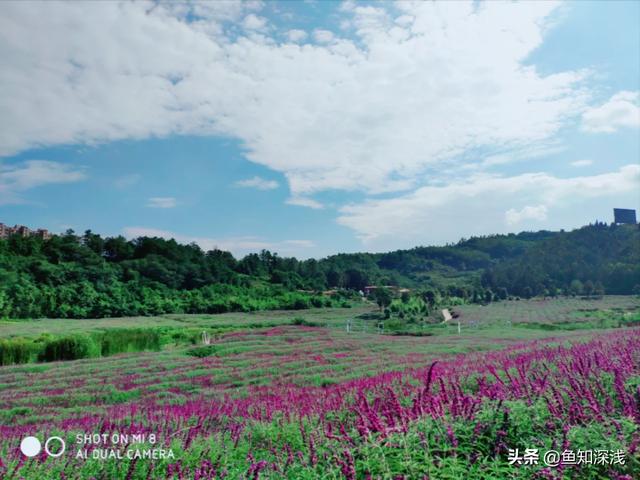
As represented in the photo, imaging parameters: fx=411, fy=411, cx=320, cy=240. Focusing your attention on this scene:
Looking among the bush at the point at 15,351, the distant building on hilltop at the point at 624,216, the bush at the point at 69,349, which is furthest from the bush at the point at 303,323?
the distant building on hilltop at the point at 624,216

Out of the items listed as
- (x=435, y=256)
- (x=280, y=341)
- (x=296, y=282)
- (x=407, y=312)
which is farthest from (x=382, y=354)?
(x=435, y=256)

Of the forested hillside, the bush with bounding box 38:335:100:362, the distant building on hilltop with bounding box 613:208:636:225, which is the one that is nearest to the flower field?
the bush with bounding box 38:335:100:362

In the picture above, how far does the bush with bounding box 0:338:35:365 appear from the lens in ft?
52.0

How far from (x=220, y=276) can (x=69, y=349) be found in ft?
96.0

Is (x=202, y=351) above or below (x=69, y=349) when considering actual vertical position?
below

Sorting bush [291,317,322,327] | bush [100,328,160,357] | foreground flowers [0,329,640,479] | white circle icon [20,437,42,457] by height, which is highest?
foreground flowers [0,329,640,479]

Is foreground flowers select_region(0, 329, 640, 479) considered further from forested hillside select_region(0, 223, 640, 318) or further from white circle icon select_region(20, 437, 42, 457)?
forested hillside select_region(0, 223, 640, 318)

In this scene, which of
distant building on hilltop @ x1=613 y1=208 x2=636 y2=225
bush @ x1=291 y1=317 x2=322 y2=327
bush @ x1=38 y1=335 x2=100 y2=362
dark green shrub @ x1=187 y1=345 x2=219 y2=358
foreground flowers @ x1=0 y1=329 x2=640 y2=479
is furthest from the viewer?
distant building on hilltop @ x1=613 y1=208 x2=636 y2=225

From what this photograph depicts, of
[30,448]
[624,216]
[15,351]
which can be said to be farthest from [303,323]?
[624,216]

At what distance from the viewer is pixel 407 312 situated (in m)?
40.5

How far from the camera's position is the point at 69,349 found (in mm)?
17688

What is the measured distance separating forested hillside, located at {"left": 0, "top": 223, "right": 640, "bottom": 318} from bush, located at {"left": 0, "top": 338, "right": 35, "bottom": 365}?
170 inches

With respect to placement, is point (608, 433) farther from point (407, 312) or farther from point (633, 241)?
point (633, 241)

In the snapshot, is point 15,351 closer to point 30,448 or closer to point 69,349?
point 69,349
